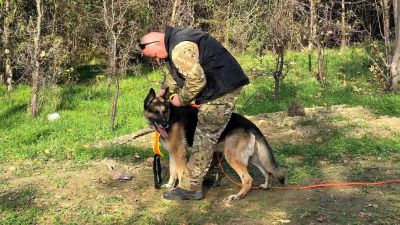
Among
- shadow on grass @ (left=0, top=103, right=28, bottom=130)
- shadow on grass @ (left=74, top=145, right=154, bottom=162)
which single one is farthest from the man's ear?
shadow on grass @ (left=0, top=103, right=28, bottom=130)

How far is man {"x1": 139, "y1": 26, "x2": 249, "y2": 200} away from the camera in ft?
14.7

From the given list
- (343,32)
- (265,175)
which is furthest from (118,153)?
(343,32)

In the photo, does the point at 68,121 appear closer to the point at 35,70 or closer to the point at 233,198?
the point at 35,70

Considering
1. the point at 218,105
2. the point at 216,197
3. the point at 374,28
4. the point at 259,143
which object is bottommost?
the point at 216,197

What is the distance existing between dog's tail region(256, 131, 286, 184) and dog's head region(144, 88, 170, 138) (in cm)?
106

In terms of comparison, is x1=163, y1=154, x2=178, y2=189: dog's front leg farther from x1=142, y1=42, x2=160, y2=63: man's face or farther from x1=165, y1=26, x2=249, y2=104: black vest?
x1=142, y1=42, x2=160, y2=63: man's face

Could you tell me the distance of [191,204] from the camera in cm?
489

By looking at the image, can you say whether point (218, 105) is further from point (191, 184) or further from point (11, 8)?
point (11, 8)

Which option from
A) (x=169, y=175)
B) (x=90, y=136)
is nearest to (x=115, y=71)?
(x=90, y=136)

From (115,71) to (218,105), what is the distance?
4.56m

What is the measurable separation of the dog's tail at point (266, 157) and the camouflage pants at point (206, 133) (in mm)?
492

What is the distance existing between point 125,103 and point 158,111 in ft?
19.2

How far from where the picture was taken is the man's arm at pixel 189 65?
445 cm

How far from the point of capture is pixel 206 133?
487cm
